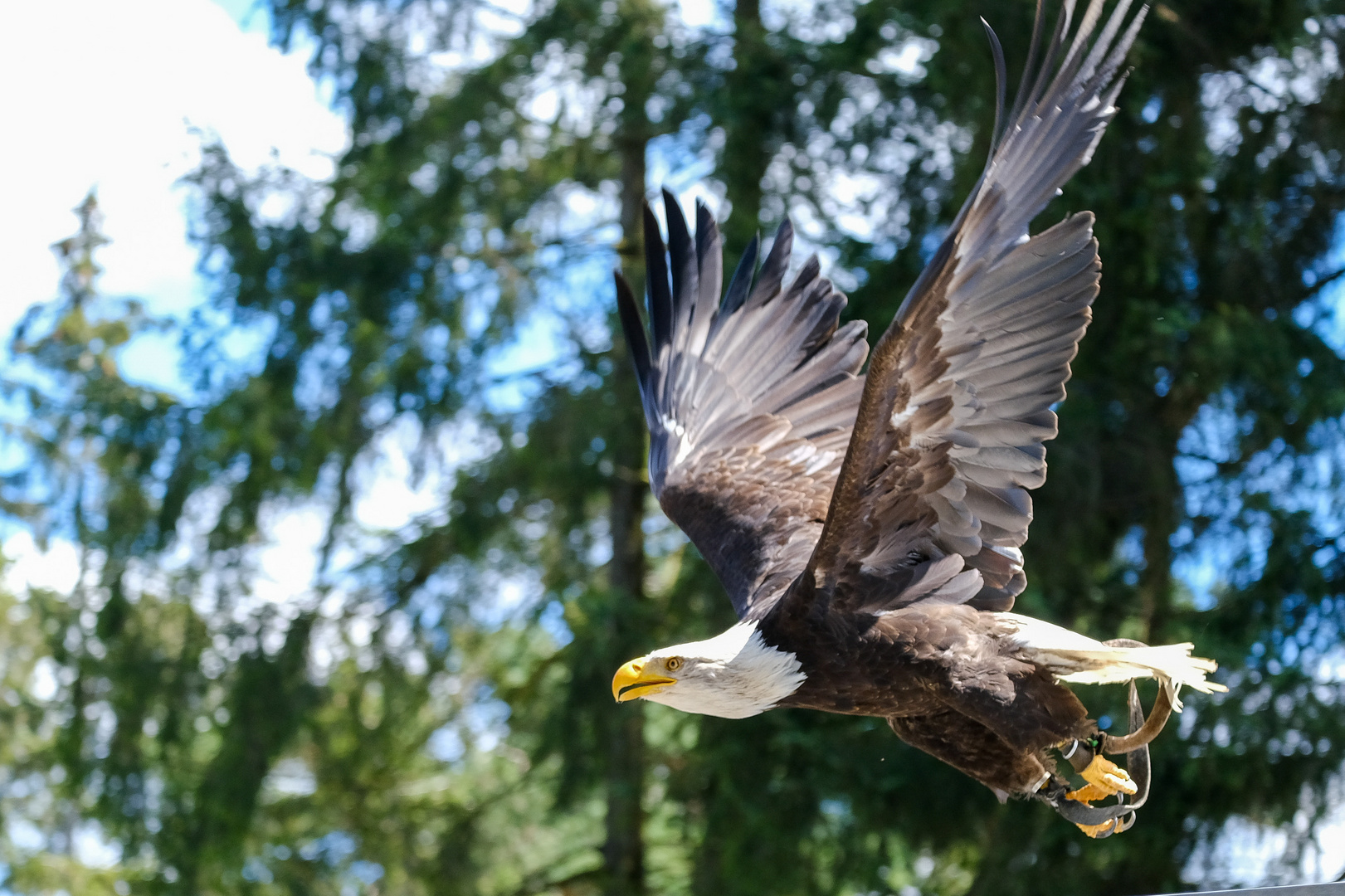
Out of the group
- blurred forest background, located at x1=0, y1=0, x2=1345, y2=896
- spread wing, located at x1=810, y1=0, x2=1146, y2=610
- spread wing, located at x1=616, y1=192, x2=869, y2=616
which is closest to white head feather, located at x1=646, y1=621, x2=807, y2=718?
spread wing, located at x1=810, y1=0, x2=1146, y2=610

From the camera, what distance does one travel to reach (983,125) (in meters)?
6.58

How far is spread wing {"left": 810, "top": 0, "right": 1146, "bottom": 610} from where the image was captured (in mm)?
3203

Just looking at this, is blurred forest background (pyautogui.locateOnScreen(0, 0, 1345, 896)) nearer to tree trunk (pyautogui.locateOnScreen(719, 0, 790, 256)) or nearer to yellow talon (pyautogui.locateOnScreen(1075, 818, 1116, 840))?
tree trunk (pyautogui.locateOnScreen(719, 0, 790, 256))

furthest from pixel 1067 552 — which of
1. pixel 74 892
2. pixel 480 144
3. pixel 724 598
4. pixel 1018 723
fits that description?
pixel 74 892

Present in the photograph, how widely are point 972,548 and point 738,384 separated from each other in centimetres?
160

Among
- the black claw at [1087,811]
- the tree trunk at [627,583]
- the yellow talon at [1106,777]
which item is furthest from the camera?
the tree trunk at [627,583]

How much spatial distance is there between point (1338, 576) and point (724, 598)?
2802 millimetres

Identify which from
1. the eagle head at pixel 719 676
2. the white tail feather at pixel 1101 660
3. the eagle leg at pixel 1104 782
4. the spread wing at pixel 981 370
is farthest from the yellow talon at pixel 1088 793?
the eagle head at pixel 719 676

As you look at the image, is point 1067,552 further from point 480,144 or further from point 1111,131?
point 480,144

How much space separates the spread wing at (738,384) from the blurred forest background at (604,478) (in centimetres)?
158

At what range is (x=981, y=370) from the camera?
347 cm

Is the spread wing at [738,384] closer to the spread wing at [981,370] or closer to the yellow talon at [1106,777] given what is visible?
the spread wing at [981,370]

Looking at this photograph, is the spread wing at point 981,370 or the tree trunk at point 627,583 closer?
the spread wing at point 981,370

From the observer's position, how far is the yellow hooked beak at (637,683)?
3.39 meters
